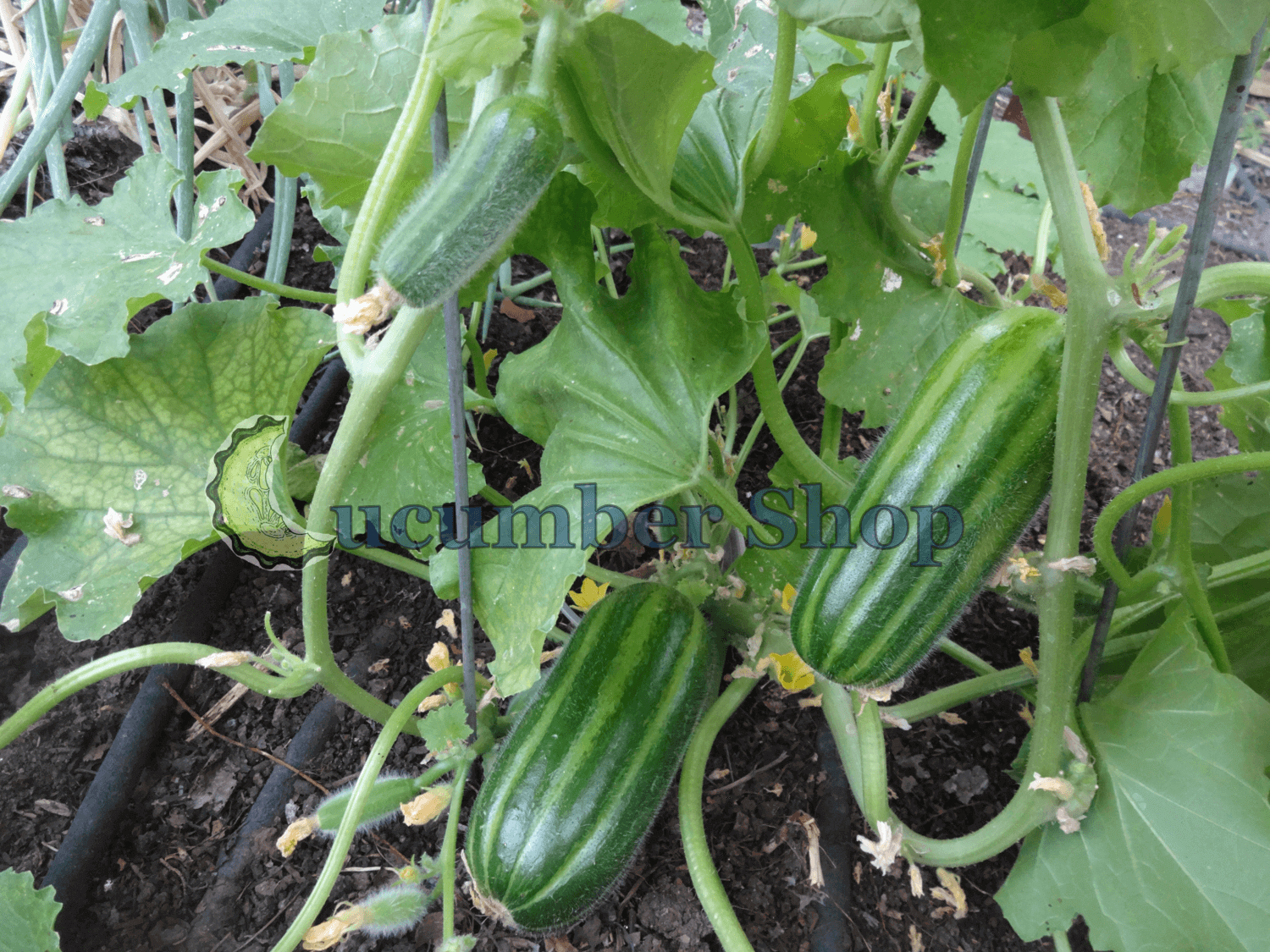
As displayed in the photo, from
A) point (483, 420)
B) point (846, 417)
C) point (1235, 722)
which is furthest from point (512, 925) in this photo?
point (846, 417)

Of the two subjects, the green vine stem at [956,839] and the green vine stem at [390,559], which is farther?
the green vine stem at [390,559]

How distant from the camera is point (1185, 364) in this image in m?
1.91

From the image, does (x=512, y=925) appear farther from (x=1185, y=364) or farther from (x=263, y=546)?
(x=1185, y=364)

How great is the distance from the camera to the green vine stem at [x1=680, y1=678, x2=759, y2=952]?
93cm

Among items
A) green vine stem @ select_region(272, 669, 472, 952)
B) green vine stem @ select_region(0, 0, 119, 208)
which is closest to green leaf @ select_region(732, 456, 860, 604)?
green vine stem @ select_region(272, 669, 472, 952)

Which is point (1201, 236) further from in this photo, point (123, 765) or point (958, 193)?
point (123, 765)

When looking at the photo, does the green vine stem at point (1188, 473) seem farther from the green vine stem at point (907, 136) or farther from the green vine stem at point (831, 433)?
the green vine stem at point (831, 433)

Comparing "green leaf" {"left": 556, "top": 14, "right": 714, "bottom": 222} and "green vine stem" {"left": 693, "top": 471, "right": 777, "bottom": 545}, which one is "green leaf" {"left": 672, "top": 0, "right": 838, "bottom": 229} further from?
"green vine stem" {"left": 693, "top": 471, "right": 777, "bottom": 545}

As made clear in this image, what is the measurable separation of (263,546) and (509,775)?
39 cm

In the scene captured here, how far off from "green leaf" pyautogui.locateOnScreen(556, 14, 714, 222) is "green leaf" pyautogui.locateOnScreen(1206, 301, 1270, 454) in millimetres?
783

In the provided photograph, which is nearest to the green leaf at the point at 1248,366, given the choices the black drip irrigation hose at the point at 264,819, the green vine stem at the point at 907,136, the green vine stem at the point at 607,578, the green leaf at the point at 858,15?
the green vine stem at the point at 907,136

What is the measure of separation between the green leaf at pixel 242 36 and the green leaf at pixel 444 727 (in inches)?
32.0

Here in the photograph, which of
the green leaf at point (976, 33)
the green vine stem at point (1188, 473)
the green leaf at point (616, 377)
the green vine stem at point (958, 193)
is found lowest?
the green leaf at point (616, 377)

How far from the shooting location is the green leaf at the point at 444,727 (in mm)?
970
